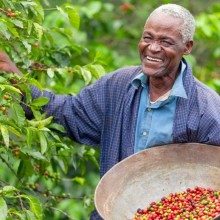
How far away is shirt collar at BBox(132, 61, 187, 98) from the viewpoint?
183 inches

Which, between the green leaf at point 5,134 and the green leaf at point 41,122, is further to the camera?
the green leaf at point 41,122

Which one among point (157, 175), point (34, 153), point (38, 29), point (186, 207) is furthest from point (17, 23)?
point (186, 207)

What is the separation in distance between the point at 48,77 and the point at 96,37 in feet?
10.5

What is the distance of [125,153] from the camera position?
4758 mm

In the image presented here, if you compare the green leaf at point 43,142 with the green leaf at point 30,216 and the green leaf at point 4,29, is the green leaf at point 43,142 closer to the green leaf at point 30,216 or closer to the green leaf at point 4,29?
the green leaf at point 30,216

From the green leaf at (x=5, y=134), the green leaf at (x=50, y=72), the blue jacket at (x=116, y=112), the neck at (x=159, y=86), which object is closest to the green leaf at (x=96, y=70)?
the blue jacket at (x=116, y=112)

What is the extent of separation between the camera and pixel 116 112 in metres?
4.79

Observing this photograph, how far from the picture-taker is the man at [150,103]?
461 centimetres

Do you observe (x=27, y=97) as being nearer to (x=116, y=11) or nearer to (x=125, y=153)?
(x=125, y=153)

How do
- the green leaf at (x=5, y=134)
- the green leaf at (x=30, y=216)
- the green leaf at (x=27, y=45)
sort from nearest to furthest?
the green leaf at (x=5, y=134), the green leaf at (x=30, y=216), the green leaf at (x=27, y=45)

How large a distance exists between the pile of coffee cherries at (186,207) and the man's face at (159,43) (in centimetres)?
55

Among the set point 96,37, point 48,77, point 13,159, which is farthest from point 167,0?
point 13,159

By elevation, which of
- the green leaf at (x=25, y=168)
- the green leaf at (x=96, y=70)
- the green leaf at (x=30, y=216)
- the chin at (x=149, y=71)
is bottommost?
the green leaf at (x=25, y=168)

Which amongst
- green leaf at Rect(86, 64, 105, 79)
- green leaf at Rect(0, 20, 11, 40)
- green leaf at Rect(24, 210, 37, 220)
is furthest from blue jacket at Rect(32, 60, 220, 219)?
green leaf at Rect(24, 210, 37, 220)
